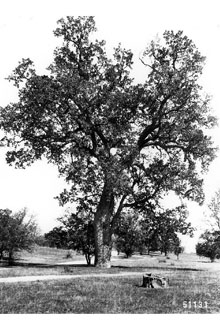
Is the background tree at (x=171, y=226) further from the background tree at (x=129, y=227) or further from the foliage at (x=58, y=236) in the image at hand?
the foliage at (x=58, y=236)

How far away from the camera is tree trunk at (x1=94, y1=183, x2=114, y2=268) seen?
2598cm

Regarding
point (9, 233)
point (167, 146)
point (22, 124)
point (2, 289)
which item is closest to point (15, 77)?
point (22, 124)

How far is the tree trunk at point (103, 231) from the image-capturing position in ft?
85.3

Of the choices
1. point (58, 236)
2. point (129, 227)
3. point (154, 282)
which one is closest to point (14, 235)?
point (58, 236)

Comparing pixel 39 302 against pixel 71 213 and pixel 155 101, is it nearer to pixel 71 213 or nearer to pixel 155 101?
pixel 155 101

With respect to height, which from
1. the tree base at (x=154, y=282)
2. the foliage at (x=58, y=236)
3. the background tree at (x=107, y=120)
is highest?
the background tree at (x=107, y=120)

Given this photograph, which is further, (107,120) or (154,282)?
(107,120)

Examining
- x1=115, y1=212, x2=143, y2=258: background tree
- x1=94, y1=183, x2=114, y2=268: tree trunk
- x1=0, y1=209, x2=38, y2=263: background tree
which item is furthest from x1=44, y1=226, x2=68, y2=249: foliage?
x1=0, y1=209, x2=38, y2=263: background tree

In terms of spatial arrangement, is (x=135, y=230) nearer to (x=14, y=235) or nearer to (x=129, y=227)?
(x=129, y=227)

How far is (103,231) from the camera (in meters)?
26.5

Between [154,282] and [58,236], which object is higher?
[58,236]

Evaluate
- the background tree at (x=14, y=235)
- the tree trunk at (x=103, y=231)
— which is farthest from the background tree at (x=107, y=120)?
the background tree at (x=14, y=235)

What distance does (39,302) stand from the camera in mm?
10125

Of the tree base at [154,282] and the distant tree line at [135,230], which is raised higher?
the distant tree line at [135,230]
